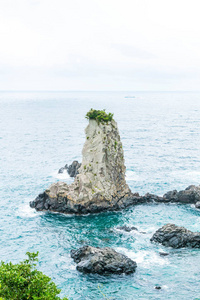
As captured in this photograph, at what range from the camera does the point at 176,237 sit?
55.3 metres

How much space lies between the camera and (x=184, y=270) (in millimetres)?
48625

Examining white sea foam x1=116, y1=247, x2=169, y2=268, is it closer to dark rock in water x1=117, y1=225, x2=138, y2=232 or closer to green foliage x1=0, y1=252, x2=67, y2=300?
dark rock in water x1=117, y1=225, x2=138, y2=232

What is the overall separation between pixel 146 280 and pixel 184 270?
5958 mm

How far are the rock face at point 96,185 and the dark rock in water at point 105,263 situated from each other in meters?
17.9

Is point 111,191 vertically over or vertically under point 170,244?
over

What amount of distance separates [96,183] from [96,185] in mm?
453

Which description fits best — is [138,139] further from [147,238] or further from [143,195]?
[147,238]

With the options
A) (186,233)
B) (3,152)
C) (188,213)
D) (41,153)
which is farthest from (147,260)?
(3,152)

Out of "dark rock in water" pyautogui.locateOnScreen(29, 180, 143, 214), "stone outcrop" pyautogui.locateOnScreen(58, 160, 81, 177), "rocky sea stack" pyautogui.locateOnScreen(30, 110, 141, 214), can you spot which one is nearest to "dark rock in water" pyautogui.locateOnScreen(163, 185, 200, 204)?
"rocky sea stack" pyautogui.locateOnScreen(30, 110, 141, 214)

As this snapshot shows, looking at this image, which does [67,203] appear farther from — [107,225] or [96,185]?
[107,225]

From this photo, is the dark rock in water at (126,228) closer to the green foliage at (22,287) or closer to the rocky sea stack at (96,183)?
the rocky sea stack at (96,183)

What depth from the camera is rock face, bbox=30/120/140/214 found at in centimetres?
6819

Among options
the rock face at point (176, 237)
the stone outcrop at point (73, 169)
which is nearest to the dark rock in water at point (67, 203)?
the rock face at point (176, 237)

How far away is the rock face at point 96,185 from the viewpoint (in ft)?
224
